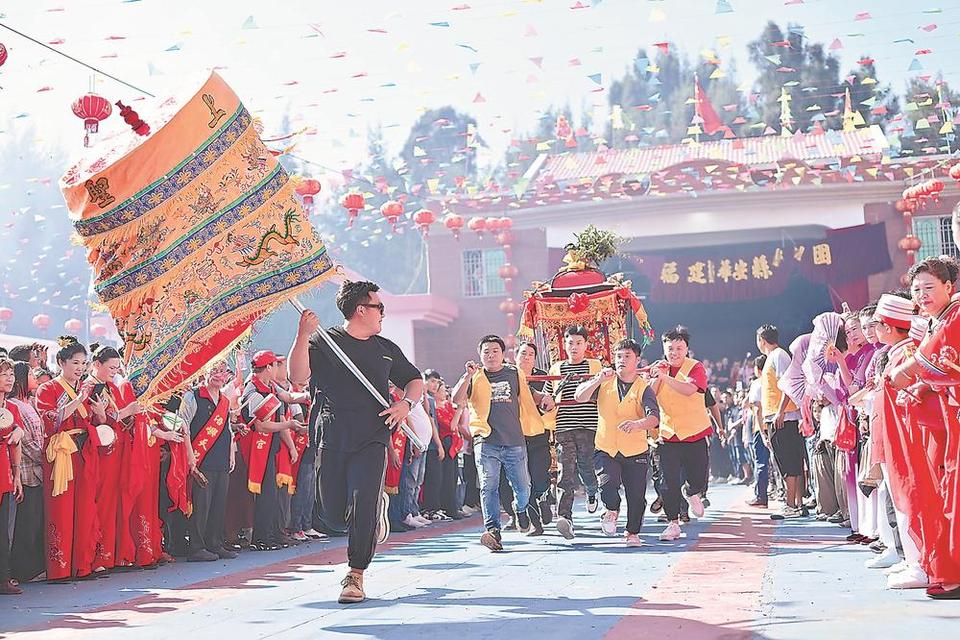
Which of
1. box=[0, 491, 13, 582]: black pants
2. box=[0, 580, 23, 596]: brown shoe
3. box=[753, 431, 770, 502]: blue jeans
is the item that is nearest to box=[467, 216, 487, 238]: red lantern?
box=[753, 431, 770, 502]: blue jeans

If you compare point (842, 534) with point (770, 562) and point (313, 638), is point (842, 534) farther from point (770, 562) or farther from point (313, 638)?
point (313, 638)

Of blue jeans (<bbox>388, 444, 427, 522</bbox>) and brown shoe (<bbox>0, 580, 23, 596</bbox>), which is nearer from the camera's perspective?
brown shoe (<bbox>0, 580, 23, 596</bbox>)

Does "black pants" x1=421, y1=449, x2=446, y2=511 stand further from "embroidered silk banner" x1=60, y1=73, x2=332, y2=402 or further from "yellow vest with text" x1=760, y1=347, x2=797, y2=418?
"embroidered silk banner" x1=60, y1=73, x2=332, y2=402

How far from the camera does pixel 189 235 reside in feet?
19.2

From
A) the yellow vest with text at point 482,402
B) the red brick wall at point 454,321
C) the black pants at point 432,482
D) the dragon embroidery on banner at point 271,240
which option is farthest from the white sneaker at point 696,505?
the red brick wall at point 454,321

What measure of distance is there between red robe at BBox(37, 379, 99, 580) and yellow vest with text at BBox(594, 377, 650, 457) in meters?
4.02

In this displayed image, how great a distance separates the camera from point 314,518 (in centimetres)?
1073

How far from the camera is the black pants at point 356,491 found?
5.95 meters

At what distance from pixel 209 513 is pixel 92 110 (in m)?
4.76

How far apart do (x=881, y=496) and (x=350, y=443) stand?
3.34 m

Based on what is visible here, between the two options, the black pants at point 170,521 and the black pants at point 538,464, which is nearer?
the black pants at point 170,521

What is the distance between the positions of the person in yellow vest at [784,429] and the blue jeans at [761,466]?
1.13m

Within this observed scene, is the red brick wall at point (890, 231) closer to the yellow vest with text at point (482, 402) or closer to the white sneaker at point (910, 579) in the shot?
the yellow vest with text at point (482, 402)

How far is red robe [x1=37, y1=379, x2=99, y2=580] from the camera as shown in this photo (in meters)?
7.64
